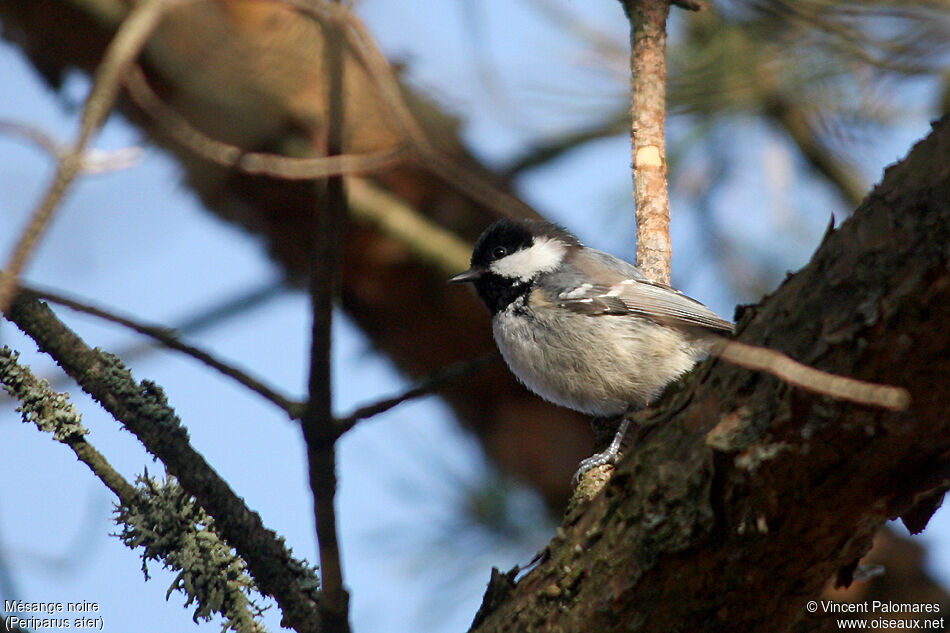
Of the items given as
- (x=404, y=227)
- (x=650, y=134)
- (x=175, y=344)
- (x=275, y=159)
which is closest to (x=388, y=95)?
(x=275, y=159)

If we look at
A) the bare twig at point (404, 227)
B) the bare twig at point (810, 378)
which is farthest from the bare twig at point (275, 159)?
the bare twig at point (404, 227)

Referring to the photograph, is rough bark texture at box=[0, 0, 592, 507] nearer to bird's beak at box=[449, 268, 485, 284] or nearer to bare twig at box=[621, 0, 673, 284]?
bird's beak at box=[449, 268, 485, 284]

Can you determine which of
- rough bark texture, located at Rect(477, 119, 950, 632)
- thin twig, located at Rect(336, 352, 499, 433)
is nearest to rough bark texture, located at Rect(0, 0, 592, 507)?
thin twig, located at Rect(336, 352, 499, 433)

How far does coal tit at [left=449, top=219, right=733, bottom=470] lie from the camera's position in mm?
3146

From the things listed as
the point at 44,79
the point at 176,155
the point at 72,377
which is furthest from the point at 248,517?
the point at 44,79

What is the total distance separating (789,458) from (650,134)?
6.00 feet

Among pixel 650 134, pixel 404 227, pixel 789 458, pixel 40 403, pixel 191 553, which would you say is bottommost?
pixel 789 458

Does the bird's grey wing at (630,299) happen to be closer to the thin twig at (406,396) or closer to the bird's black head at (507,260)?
the bird's black head at (507,260)

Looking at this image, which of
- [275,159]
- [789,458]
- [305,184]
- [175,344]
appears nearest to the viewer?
[789,458]

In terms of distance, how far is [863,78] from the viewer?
345cm

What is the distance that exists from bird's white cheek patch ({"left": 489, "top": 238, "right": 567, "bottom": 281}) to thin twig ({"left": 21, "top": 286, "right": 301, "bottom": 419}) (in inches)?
71.8

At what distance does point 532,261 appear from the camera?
3.66 m

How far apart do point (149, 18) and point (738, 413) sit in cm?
141

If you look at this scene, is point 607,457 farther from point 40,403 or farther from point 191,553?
point 40,403
